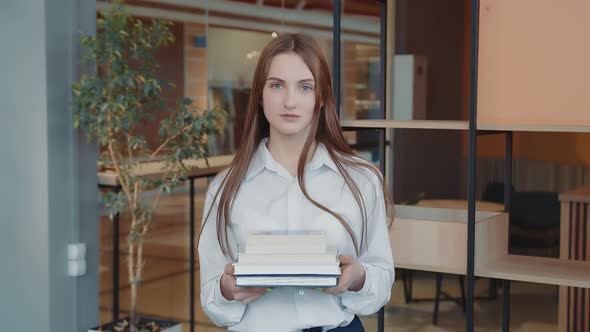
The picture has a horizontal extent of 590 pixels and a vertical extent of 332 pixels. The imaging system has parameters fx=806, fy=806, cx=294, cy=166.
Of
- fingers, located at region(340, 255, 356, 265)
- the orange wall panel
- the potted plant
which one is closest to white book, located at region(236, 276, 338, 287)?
fingers, located at region(340, 255, 356, 265)

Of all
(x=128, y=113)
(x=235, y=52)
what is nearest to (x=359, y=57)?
(x=235, y=52)

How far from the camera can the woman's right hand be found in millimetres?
1756

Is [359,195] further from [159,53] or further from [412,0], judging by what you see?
[412,0]

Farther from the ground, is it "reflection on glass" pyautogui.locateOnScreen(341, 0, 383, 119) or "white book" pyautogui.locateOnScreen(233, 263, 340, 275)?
"reflection on glass" pyautogui.locateOnScreen(341, 0, 383, 119)

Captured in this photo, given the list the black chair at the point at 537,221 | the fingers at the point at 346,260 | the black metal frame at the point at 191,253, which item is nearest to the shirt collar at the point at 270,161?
the fingers at the point at 346,260

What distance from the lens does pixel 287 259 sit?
1.67 meters

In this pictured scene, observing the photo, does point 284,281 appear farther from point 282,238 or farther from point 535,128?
point 535,128

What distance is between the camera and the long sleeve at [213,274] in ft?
6.12

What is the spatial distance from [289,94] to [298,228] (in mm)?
311

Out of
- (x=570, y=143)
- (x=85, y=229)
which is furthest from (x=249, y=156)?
(x=570, y=143)

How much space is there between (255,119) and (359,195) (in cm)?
31

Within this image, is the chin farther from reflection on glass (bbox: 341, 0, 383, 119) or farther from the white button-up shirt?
reflection on glass (bbox: 341, 0, 383, 119)

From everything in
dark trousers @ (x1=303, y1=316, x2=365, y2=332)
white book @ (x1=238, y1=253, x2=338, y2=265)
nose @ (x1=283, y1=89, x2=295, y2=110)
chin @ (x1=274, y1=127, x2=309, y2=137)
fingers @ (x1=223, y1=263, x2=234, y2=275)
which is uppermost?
nose @ (x1=283, y1=89, x2=295, y2=110)

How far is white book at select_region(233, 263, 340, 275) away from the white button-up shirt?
193mm
